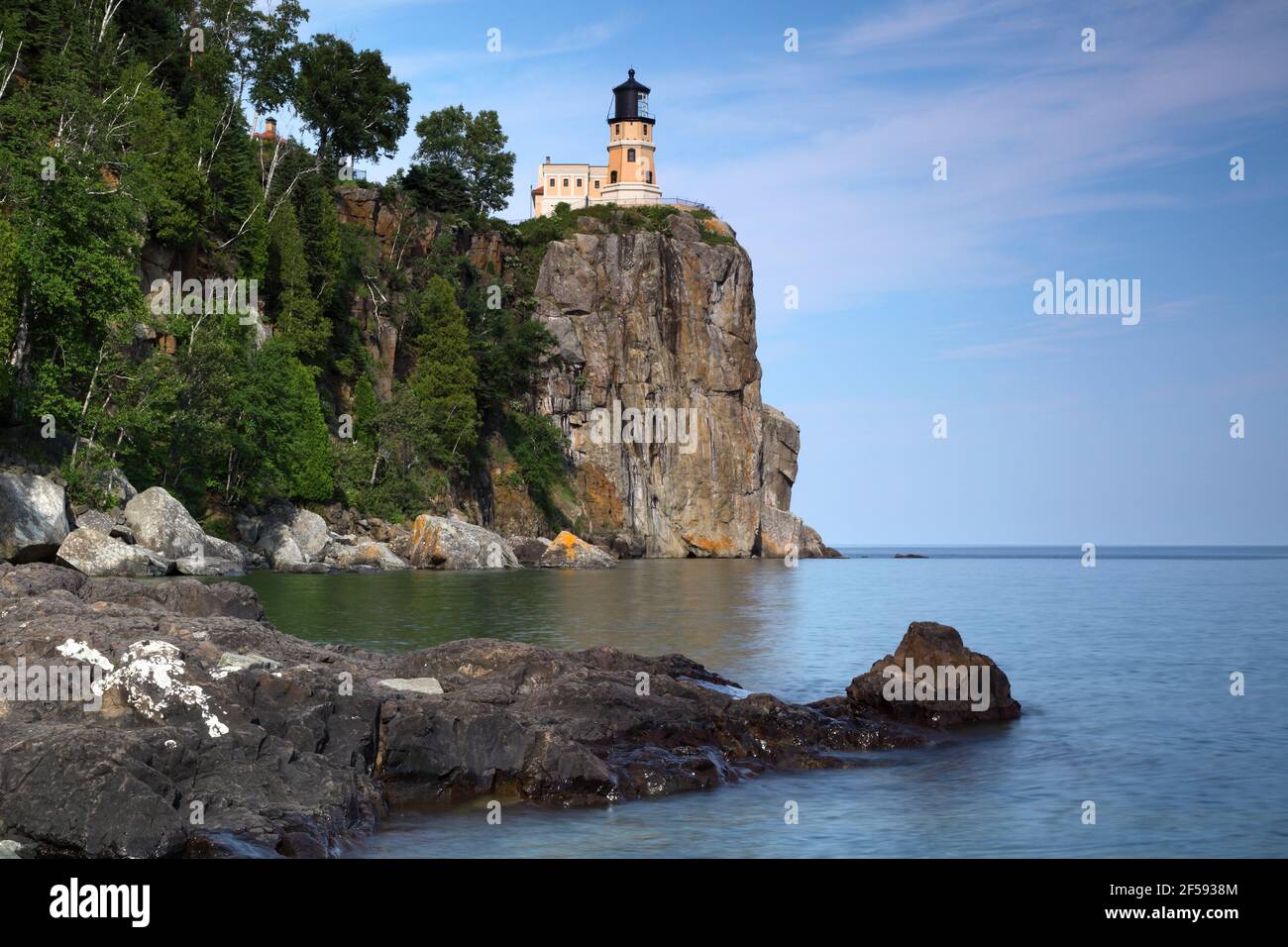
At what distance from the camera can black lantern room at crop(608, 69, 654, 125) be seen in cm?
13000

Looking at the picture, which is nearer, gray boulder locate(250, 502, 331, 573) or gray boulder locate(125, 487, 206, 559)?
gray boulder locate(125, 487, 206, 559)

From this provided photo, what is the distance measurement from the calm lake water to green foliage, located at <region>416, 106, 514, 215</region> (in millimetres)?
46991

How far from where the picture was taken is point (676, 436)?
4237 inches

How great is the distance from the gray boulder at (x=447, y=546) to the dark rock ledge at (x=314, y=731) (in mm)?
42779

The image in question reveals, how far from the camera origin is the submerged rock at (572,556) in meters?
77.8

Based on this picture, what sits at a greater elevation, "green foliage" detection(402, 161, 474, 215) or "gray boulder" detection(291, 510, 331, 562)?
"green foliage" detection(402, 161, 474, 215)

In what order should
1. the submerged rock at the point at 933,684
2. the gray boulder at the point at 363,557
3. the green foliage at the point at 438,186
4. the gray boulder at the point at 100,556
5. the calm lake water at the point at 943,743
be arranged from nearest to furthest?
1. the calm lake water at the point at 943,743
2. the submerged rock at the point at 933,684
3. the gray boulder at the point at 100,556
4. the gray boulder at the point at 363,557
5. the green foliage at the point at 438,186

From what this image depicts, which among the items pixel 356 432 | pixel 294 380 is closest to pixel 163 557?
pixel 294 380

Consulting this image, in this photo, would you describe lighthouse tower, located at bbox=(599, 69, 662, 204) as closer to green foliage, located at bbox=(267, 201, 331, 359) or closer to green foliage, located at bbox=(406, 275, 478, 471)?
green foliage, located at bbox=(406, 275, 478, 471)

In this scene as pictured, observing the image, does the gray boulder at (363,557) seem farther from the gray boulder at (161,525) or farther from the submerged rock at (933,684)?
the submerged rock at (933,684)

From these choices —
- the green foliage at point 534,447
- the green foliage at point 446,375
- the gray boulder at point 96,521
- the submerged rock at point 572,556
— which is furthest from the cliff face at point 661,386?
the gray boulder at point 96,521

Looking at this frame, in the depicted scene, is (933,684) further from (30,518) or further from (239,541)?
(239,541)

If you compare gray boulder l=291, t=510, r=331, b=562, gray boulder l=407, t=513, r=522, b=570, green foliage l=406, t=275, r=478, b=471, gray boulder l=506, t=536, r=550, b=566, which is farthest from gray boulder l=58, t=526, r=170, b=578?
gray boulder l=506, t=536, r=550, b=566
